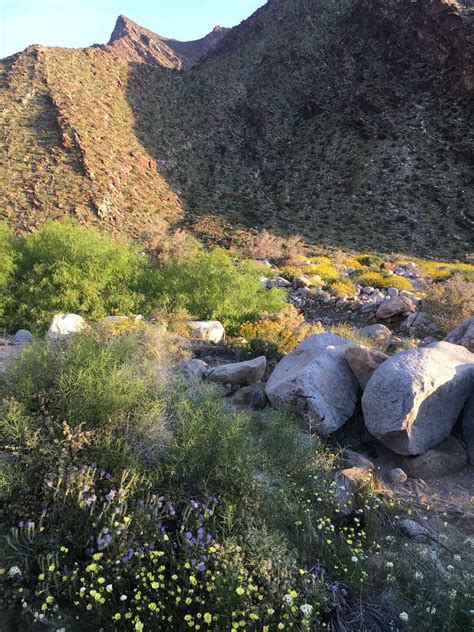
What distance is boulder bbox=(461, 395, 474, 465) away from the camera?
5055mm

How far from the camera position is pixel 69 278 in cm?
904

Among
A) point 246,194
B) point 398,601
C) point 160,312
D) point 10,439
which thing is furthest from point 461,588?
point 246,194

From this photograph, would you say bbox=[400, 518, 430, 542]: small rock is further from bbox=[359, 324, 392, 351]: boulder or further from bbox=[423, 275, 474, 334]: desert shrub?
bbox=[423, 275, 474, 334]: desert shrub

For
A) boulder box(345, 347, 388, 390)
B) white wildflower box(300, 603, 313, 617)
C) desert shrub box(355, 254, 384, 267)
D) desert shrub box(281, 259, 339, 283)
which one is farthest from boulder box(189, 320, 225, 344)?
desert shrub box(355, 254, 384, 267)

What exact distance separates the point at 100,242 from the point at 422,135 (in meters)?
30.2

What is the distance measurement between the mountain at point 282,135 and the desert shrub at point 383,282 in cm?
994

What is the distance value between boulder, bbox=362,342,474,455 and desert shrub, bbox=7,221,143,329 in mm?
5667

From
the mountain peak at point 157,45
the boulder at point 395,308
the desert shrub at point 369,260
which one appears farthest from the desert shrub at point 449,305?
the mountain peak at point 157,45

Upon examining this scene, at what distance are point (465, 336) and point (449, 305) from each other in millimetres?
3115

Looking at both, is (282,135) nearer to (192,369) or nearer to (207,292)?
(207,292)

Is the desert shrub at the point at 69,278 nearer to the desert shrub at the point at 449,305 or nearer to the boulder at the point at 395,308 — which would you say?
the boulder at the point at 395,308

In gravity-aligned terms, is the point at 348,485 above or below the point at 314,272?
above

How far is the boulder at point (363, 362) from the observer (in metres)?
5.59

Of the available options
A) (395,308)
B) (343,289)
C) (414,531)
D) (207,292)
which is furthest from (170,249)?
(414,531)
